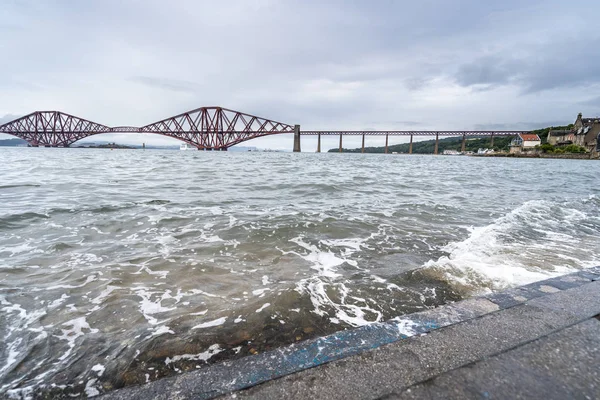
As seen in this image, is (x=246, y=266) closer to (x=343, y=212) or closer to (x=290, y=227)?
(x=290, y=227)

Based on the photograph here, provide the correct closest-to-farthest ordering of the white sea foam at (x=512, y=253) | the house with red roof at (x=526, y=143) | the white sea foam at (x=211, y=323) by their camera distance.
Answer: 1. the white sea foam at (x=211, y=323)
2. the white sea foam at (x=512, y=253)
3. the house with red roof at (x=526, y=143)

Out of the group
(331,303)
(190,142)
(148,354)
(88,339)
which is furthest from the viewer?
(190,142)

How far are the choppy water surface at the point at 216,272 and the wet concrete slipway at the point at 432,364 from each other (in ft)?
2.21

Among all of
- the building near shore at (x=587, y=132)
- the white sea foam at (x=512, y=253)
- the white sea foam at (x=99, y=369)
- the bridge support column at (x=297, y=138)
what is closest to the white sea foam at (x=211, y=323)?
the white sea foam at (x=99, y=369)

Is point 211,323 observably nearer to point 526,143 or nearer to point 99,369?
point 99,369

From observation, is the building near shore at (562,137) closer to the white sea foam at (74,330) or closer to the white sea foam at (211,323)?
the white sea foam at (211,323)

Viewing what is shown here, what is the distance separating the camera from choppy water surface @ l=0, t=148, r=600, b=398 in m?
2.04

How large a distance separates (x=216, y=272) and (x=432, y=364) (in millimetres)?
2743

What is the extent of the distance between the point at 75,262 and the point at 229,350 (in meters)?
2.95

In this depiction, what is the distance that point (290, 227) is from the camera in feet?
17.9

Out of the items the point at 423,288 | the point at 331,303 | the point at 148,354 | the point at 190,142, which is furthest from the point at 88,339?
the point at 190,142

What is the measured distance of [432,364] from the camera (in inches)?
51.3

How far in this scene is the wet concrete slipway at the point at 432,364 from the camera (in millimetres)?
1158

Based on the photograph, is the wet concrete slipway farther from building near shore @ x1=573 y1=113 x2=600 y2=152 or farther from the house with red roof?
the house with red roof
